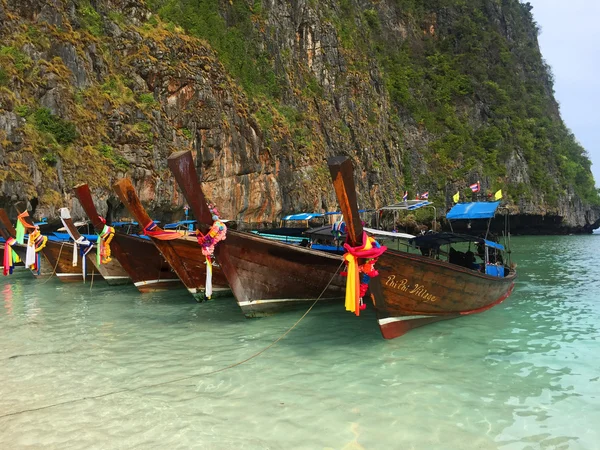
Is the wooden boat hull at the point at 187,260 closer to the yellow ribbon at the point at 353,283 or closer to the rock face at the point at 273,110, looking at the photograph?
the yellow ribbon at the point at 353,283

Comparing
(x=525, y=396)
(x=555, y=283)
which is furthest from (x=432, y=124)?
(x=525, y=396)

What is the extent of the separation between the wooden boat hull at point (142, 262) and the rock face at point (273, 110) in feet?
30.0

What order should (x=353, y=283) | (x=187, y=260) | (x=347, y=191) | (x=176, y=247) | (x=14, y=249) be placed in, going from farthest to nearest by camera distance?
(x=14, y=249)
(x=187, y=260)
(x=176, y=247)
(x=353, y=283)
(x=347, y=191)

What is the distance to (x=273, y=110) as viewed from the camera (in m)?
33.6

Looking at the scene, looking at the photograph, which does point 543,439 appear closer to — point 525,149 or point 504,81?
point 525,149

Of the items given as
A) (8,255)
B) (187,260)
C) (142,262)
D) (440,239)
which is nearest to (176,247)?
(187,260)

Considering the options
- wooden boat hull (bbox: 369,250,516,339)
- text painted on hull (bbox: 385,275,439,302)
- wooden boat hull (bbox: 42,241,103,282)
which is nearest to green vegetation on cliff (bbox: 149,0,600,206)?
wooden boat hull (bbox: 42,241,103,282)

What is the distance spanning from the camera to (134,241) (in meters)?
12.3

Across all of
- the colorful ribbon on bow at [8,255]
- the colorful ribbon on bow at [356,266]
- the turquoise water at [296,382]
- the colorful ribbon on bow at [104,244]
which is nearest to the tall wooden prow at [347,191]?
the colorful ribbon on bow at [356,266]

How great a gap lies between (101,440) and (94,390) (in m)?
1.29

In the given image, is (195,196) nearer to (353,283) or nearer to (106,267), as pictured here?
(353,283)

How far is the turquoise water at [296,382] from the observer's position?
13.3ft

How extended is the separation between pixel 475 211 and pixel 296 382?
8.11 m

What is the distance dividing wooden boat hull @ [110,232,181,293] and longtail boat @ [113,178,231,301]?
2599 millimetres
